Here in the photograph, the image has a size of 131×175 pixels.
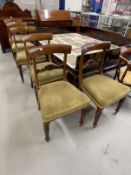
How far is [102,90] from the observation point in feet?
4.34

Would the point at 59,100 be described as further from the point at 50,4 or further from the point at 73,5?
the point at 73,5

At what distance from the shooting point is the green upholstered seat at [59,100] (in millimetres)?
1091

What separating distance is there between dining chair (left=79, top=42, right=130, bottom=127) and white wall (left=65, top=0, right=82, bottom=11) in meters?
4.18

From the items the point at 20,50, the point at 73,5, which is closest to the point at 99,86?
the point at 20,50

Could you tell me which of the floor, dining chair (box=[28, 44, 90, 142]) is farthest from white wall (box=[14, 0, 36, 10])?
dining chair (box=[28, 44, 90, 142])

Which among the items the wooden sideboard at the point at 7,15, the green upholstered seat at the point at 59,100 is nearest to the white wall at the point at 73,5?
the wooden sideboard at the point at 7,15

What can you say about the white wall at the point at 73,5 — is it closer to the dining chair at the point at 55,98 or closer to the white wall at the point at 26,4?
the white wall at the point at 26,4

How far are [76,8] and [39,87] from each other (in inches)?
194

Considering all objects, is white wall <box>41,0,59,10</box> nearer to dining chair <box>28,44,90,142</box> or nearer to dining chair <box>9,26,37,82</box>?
dining chair <box>9,26,37,82</box>

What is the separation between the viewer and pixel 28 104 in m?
1.80

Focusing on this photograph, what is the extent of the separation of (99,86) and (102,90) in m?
0.07

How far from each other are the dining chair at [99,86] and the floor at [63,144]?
0.63ft

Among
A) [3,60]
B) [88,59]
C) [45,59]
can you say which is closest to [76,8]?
[3,60]

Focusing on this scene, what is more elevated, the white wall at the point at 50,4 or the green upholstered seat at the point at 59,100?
the white wall at the point at 50,4
